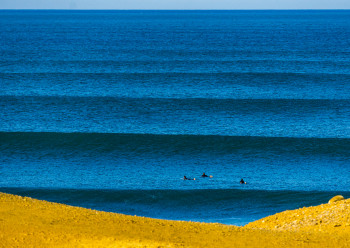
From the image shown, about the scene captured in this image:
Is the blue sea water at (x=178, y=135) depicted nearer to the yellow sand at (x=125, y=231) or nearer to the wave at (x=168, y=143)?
the wave at (x=168, y=143)

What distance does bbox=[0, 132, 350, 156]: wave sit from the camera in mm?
33469

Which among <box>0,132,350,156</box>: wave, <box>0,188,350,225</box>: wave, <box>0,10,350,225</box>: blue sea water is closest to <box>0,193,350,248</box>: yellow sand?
<box>0,10,350,225</box>: blue sea water

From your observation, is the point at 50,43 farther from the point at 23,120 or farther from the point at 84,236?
the point at 84,236

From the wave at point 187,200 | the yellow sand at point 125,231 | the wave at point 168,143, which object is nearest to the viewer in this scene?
the yellow sand at point 125,231

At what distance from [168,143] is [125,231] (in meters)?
22.8

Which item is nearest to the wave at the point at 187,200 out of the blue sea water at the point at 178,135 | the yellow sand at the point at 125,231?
the blue sea water at the point at 178,135

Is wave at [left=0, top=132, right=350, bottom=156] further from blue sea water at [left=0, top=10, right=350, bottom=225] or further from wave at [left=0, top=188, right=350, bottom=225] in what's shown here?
wave at [left=0, top=188, right=350, bottom=225]

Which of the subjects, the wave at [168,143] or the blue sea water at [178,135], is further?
the wave at [168,143]

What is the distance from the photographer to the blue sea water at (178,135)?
24.9m

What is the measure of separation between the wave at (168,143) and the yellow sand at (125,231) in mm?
19470

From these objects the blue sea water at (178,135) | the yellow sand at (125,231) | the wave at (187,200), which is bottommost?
the blue sea water at (178,135)

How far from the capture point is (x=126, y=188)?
84.4ft

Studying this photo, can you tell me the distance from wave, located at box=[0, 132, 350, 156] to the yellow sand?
63.9ft

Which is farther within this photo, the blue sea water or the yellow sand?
the blue sea water
